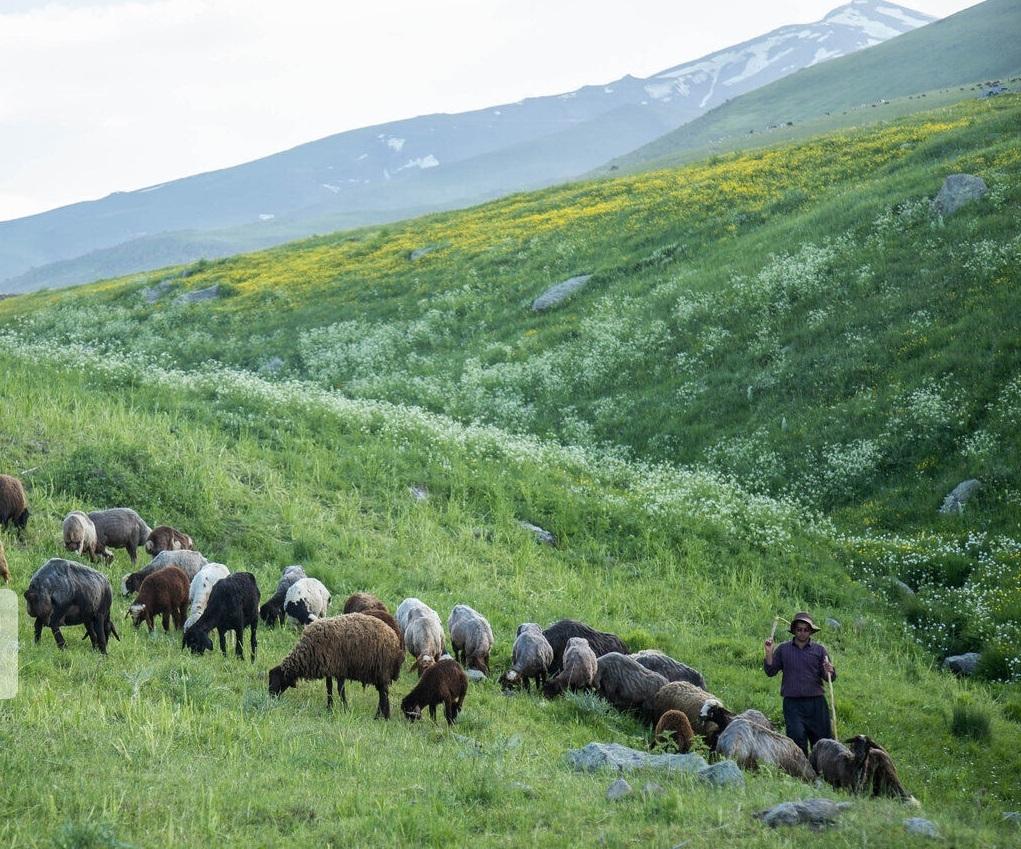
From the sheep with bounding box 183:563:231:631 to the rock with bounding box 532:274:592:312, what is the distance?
93.2 ft

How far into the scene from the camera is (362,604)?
1583cm

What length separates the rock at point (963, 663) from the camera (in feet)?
58.5

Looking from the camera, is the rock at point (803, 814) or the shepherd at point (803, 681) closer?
the rock at point (803, 814)

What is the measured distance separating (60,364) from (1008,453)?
26.2m

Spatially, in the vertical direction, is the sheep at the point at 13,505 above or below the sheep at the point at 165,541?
above

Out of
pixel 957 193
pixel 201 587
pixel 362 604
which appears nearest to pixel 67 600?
pixel 201 587

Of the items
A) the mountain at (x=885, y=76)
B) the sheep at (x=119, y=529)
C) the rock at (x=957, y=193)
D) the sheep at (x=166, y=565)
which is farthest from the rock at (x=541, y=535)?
the mountain at (x=885, y=76)

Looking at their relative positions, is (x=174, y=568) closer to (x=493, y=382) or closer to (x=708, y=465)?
(x=708, y=465)

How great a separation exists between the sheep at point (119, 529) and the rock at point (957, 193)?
29.4 metres

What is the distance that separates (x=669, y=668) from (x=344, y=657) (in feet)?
17.4

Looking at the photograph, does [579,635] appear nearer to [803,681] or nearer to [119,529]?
[803,681]

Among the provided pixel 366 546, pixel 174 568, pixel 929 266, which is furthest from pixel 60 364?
pixel 929 266

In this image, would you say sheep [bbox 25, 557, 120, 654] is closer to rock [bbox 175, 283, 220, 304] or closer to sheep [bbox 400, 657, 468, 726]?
sheep [bbox 400, 657, 468, 726]

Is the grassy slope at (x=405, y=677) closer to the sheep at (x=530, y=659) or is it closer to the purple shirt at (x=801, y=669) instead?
the sheep at (x=530, y=659)
